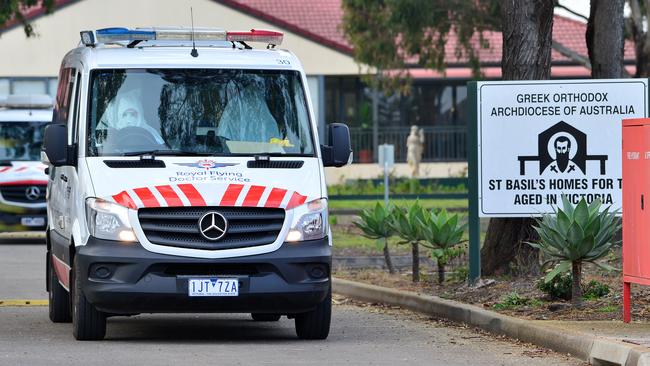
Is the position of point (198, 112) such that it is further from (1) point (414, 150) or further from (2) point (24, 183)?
(1) point (414, 150)

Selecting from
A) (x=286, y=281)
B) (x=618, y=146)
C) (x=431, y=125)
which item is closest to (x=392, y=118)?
(x=431, y=125)

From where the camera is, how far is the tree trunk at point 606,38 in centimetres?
1741

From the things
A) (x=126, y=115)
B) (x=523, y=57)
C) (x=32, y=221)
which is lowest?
(x=32, y=221)

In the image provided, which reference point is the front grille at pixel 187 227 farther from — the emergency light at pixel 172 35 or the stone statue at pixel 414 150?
the stone statue at pixel 414 150

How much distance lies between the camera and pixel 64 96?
13.9m

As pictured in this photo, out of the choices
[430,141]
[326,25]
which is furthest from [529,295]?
[326,25]

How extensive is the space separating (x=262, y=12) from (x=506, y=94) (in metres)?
34.7

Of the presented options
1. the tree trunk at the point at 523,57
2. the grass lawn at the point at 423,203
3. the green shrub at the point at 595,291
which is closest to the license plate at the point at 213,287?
the green shrub at the point at 595,291

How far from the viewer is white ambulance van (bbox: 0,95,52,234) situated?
88.3 feet

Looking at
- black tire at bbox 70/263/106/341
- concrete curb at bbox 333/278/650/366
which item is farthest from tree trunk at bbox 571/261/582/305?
black tire at bbox 70/263/106/341

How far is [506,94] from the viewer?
14.9 meters

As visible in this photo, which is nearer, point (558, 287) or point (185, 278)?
point (185, 278)

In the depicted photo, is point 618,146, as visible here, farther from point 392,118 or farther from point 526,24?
point 392,118

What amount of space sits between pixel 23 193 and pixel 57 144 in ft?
49.5
